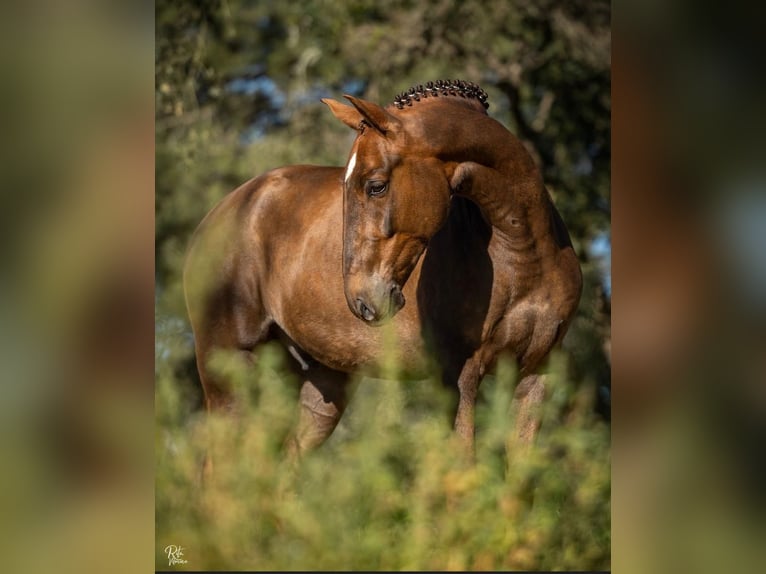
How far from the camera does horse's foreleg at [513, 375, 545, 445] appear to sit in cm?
415

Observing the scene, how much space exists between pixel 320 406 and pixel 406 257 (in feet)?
5.85

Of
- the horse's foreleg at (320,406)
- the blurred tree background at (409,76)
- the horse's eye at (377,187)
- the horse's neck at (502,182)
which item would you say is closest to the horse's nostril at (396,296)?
the horse's eye at (377,187)

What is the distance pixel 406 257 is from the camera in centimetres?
392

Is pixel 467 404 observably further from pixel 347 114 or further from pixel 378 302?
pixel 347 114

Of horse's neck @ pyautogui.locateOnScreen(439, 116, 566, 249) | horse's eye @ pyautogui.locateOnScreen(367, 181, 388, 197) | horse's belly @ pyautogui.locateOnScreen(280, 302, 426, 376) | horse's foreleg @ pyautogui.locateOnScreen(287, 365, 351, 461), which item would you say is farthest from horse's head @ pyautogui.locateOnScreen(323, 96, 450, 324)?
horse's foreleg @ pyautogui.locateOnScreen(287, 365, 351, 461)

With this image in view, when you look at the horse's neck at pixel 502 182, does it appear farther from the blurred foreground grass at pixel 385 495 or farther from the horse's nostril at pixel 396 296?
the blurred foreground grass at pixel 385 495

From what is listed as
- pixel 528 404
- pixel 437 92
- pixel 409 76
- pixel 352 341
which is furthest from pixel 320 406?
pixel 409 76

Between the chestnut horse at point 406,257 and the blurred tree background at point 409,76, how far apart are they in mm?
1737

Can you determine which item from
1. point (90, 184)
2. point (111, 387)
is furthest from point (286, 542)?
point (90, 184)

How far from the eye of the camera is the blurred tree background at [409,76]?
269 inches

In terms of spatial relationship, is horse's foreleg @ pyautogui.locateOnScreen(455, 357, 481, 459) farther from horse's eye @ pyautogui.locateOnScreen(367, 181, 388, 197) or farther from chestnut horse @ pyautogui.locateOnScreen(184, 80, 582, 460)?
horse's eye @ pyautogui.locateOnScreen(367, 181, 388, 197)

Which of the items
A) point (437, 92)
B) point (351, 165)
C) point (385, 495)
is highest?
point (437, 92)

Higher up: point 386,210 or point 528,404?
point 386,210

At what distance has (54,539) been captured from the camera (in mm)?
1994
